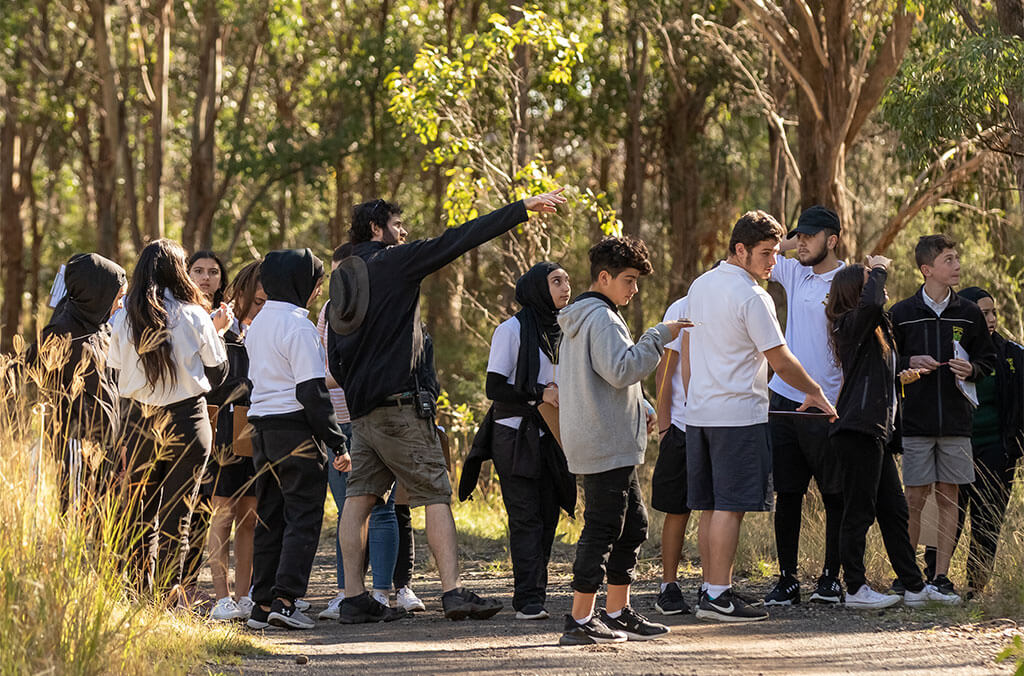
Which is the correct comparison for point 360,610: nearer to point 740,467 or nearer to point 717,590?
point 717,590

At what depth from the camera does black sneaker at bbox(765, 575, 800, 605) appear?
720 cm

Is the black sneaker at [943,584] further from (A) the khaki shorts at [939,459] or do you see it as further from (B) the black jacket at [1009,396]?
(B) the black jacket at [1009,396]

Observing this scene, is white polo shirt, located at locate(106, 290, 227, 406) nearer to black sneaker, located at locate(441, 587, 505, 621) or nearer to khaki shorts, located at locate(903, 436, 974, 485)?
black sneaker, located at locate(441, 587, 505, 621)

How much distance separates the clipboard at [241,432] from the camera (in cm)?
709

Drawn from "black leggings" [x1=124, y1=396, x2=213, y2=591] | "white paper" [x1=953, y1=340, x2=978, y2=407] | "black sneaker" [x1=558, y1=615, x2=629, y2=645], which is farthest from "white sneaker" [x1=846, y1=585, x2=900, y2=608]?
"black leggings" [x1=124, y1=396, x2=213, y2=591]

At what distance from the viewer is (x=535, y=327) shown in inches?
280

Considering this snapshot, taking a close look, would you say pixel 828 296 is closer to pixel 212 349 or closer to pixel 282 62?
pixel 212 349

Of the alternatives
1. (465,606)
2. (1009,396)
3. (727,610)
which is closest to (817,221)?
(1009,396)

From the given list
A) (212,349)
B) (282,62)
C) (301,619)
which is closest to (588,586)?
(301,619)

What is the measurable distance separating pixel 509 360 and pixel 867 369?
1.94 metres

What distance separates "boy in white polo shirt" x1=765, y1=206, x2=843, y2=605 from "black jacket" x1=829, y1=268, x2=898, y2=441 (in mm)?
198

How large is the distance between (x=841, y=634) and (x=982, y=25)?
5.49m

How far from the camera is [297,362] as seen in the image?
6.62 meters

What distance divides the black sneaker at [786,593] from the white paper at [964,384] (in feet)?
4.75
